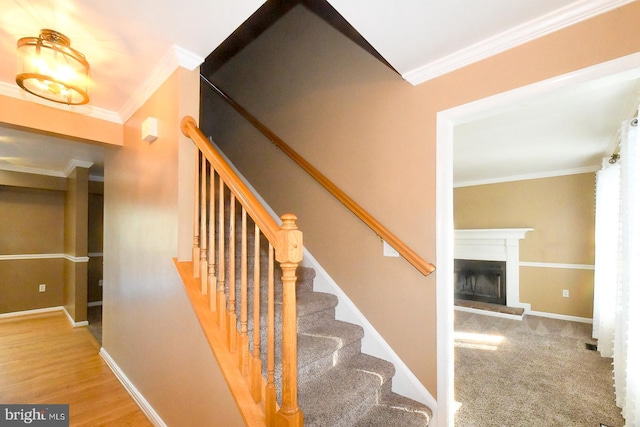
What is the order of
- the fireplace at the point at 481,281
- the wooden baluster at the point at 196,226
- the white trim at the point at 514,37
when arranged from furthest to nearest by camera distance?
the fireplace at the point at 481,281, the wooden baluster at the point at 196,226, the white trim at the point at 514,37

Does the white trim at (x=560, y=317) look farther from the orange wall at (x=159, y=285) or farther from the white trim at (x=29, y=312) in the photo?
the white trim at (x=29, y=312)

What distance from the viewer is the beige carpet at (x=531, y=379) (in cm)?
210

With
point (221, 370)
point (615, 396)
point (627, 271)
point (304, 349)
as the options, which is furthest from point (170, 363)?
point (615, 396)

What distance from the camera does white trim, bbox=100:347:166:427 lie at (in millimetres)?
1939

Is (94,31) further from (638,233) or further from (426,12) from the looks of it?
(638,233)

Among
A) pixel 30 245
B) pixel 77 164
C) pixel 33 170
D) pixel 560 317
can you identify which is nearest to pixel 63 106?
pixel 77 164

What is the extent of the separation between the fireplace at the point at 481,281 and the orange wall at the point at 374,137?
428 centimetres

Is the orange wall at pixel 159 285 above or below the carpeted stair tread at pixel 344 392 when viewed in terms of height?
above

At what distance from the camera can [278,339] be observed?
5.75 feet

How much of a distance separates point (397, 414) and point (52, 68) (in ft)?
8.64

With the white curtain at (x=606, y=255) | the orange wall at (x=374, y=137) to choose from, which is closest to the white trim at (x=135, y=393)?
the orange wall at (x=374, y=137)

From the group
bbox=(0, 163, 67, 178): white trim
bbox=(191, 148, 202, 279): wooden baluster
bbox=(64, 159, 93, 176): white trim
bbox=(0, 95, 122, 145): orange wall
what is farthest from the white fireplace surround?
bbox=(0, 163, 67, 178): white trim

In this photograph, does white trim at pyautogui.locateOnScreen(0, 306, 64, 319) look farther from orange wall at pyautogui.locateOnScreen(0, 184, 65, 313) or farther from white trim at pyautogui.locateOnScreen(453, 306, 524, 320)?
white trim at pyautogui.locateOnScreen(453, 306, 524, 320)

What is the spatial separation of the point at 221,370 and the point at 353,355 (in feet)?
3.29
